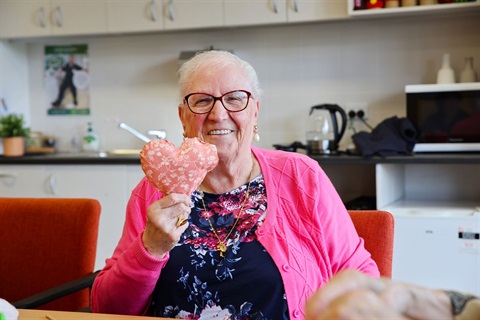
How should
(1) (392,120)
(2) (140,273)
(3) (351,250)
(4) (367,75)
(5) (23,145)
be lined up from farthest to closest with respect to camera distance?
(5) (23,145) → (4) (367,75) → (1) (392,120) → (3) (351,250) → (2) (140,273)

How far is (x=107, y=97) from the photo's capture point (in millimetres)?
4211

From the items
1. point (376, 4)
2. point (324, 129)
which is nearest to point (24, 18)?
point (324, 129)

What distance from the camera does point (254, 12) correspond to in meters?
3.57

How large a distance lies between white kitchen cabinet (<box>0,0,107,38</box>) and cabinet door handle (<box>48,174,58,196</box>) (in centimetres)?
90

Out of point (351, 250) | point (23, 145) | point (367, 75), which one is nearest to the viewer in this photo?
point (351, 250)

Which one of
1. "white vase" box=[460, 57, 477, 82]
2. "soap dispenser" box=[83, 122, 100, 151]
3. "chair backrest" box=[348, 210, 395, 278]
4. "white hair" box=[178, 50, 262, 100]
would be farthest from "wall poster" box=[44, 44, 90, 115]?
"chair backrest" box=[348, 210, 395, 278]

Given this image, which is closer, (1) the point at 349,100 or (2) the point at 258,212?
(2) the point at 258,212

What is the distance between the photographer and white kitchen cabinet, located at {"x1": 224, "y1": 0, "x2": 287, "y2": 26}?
11.6ft

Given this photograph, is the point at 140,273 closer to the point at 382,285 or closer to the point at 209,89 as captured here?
the point at 209,89

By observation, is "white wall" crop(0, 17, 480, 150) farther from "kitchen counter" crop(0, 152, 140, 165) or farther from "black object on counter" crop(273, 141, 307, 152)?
"kitchen counter" crop(0, 152, 140, 165)

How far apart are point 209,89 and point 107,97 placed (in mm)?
2736

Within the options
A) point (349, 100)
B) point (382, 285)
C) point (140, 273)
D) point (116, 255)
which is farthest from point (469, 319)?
point (349, 100)

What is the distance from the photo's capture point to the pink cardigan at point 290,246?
4.65 ft

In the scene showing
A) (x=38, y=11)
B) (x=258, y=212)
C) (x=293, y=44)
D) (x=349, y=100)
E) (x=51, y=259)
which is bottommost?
(x=51, y=259)
